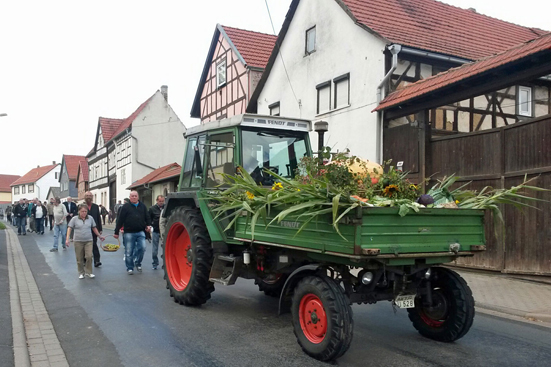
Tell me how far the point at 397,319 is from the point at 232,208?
2.60 meters

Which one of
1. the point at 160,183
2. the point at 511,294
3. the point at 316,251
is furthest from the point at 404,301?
the point at 160,183

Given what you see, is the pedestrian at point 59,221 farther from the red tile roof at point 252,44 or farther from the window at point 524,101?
the window at point 524,101

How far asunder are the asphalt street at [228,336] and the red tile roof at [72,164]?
2603 inches

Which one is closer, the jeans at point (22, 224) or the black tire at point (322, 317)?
the black tire at point (322, 317)

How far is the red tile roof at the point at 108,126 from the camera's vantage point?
47156 mm

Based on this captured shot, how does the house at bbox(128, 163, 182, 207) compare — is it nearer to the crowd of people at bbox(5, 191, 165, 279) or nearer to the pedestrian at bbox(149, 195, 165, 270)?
the pedestrian at bbox(149, 195, 165, 270)

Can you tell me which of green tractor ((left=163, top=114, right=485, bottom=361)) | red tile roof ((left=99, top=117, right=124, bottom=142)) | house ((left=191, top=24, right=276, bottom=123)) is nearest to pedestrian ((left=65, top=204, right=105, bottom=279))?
green tractor ((left=163, top=114, right=485, bottom=361))

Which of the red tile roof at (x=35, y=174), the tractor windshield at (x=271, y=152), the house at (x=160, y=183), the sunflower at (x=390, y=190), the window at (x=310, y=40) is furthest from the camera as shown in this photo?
the red tile roof at (x=35, y=174)

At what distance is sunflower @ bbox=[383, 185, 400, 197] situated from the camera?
17.0 feet

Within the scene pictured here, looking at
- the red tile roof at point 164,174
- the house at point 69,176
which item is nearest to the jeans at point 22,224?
the red tile roof at point 164,174

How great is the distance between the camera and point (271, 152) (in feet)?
22.9

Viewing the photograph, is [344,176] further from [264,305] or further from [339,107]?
[339,107]

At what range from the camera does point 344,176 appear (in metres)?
4.94

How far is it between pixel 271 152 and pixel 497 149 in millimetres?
5537
